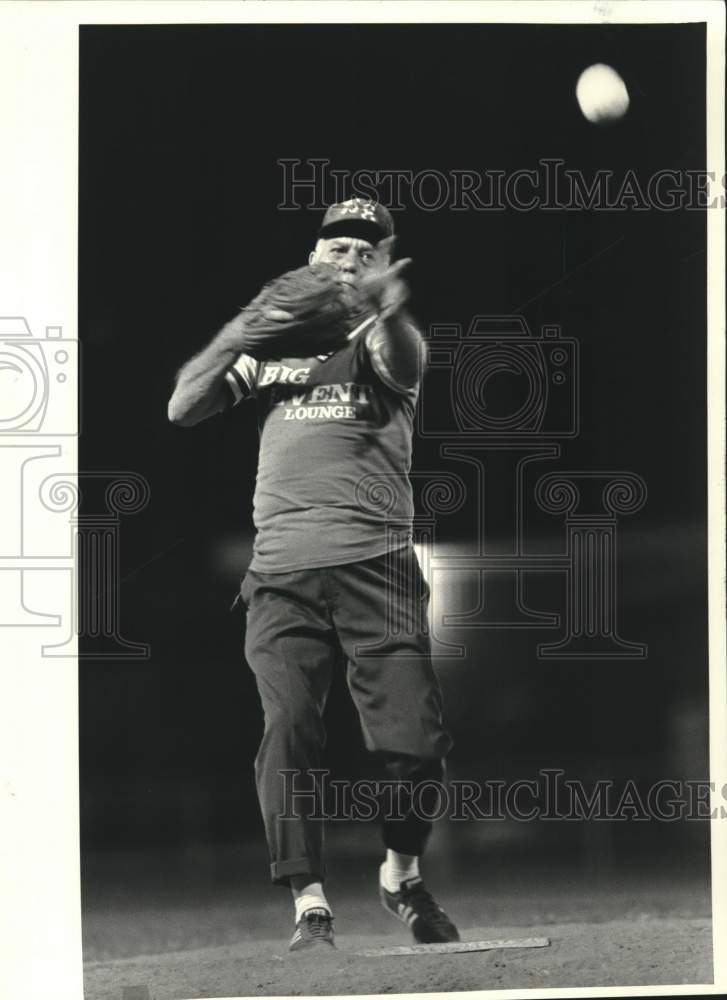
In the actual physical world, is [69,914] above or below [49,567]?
below

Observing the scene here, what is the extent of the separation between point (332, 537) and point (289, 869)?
0.97 meters

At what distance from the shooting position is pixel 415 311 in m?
3.57

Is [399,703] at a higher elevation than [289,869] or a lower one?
higher

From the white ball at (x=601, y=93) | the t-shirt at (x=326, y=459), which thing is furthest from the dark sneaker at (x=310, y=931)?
the white ball at (x=601, y=93)

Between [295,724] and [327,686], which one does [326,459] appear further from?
[295,724]

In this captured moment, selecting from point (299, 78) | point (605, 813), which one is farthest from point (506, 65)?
point (605, 813)

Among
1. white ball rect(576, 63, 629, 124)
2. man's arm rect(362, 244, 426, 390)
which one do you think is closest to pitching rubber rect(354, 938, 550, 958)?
man's arm rect(362, 244, 426, 390)

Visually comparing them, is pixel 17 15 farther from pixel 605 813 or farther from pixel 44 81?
pixel 605 813

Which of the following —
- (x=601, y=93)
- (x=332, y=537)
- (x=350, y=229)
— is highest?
(x=601, y=93)

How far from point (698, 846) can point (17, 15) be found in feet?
10.4

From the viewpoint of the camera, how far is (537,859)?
3.57 m

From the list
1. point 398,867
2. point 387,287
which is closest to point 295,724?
point 398,867

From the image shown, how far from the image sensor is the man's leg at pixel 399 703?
3.52 metres

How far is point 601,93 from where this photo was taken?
357 centimetres
